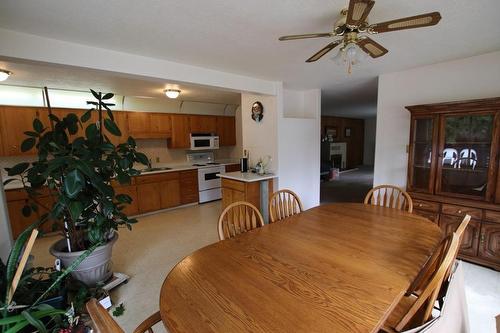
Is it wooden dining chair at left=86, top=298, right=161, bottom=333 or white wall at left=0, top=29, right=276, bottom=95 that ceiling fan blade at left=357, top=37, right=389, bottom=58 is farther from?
wooden dining chair at left=86, top=298, right=161, bottom=333

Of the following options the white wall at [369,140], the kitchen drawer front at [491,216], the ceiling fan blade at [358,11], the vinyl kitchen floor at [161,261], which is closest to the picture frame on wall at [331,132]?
the white wall at [369,140]

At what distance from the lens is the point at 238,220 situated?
70.0 inches

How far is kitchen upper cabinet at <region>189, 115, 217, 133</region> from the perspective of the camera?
5.12 meters

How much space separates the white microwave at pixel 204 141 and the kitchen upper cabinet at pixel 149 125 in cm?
54

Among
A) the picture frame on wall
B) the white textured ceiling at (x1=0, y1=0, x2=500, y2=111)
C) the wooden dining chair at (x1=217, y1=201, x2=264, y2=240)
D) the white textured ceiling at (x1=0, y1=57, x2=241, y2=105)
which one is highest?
the white textured ceiling at (x1=0, y1=57, x2=241, y2=105)

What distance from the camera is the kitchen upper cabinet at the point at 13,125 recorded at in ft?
11.0

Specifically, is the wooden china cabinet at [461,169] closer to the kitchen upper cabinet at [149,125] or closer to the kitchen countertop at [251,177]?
the kitchen countertop at [251,177]

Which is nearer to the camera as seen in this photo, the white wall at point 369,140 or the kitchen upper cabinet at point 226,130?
the kitchen upper cabinet at point 226,130

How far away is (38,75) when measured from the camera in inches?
116

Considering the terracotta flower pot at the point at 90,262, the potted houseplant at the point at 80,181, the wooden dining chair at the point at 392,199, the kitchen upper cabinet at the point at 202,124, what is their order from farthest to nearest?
the kitchen upper cabinet at the point at 202,124, the wooden dining chair at the point at 392,199, the terracotta flower pot at the point at 90,262, the potted houseplant at the point at 80,181

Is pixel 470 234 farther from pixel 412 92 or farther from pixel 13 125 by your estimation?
pixel 13 125

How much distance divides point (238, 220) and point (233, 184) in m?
1.82

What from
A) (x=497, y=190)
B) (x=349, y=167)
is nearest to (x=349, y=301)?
(x=497, y=190)

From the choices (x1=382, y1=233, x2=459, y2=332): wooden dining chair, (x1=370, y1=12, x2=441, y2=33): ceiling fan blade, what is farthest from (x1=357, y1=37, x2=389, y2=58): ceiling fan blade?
(x1=382, y1=233, x2=459, y2=332): wooden dining chair
